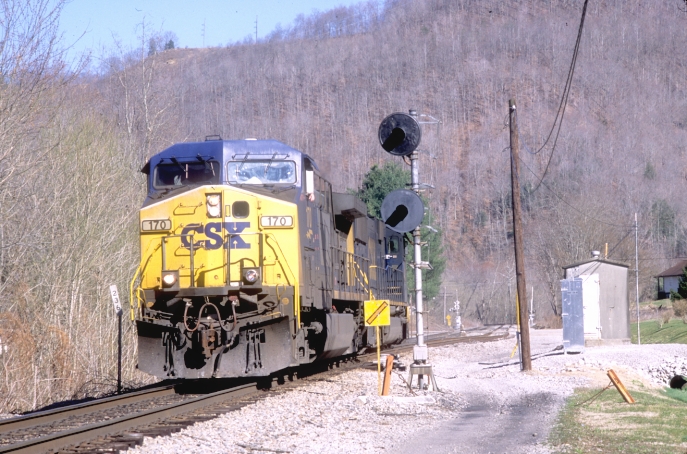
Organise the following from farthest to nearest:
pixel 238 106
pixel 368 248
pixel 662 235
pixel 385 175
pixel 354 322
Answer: pixel 238 106 → pixel 662 235 → pixel 385 175 → pixel 368 248 → pixel 354 322

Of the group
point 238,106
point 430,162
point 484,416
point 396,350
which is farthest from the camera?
point 238,106

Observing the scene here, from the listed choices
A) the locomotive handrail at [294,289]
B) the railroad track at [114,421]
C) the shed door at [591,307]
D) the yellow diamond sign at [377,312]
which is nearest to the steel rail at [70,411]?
the railroad track at [114,421]

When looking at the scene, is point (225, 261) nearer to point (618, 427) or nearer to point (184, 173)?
point (184, 173)

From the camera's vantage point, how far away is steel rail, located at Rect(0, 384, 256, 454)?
8.81 meters

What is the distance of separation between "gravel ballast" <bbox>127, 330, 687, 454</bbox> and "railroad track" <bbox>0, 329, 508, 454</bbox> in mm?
382

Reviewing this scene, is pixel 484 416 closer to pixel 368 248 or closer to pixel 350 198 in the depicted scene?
pixel 350 198

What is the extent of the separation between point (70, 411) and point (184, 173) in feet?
15.6

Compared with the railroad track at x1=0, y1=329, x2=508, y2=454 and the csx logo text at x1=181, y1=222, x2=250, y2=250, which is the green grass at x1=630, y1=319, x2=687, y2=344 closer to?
the csx logo text at x1=181, y1=222, x2=250, y2=250

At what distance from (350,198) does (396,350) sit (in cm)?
1166

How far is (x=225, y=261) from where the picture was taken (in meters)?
14.5

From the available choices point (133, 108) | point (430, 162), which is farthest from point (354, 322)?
point (430, 162)

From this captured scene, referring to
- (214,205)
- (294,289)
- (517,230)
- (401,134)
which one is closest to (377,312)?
(294,289)

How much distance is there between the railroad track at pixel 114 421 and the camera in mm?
9203

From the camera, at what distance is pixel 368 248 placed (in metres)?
23.7
